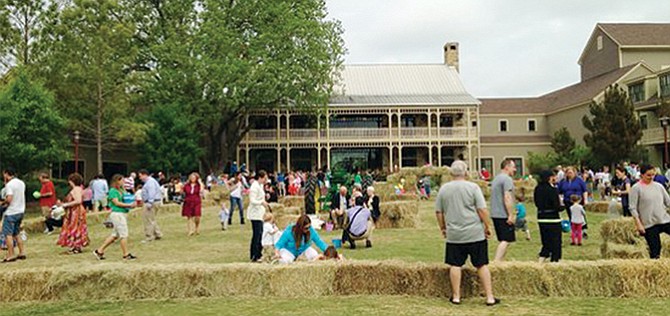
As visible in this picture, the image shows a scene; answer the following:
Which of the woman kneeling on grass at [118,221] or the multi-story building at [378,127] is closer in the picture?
the woman kneeling on grass at [118,221]

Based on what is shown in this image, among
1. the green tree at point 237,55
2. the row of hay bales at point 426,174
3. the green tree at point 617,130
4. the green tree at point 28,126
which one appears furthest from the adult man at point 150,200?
the green tree at point 617,130

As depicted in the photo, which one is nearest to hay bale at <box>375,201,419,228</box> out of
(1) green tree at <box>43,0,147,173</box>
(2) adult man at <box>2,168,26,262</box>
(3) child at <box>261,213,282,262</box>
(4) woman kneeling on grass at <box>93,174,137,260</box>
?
(3) child at <box>261,213,282,262</box>

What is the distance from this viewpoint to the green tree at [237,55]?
3428cm

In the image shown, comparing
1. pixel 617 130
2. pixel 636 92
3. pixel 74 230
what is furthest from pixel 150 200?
pixel 636 92

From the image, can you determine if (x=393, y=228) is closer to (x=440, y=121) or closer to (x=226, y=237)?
(x=226, y=237)

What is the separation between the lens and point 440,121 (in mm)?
46469

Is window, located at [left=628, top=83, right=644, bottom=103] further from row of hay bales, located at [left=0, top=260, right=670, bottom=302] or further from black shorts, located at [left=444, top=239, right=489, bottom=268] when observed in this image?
black shorts, located at [left=444, top=239, right=489, bottom=268]

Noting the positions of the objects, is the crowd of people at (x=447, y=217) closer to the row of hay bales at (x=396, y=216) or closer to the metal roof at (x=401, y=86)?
the row of hay bales at (x=396, y=216)

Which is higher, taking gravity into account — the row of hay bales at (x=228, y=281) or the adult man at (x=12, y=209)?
the adult man at (x=12, y=209)

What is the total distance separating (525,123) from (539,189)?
1721 inches

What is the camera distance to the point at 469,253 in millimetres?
6613

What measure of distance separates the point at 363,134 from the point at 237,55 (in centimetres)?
1258

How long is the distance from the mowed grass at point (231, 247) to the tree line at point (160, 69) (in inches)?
478

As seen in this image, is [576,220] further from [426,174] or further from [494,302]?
[426,174]
